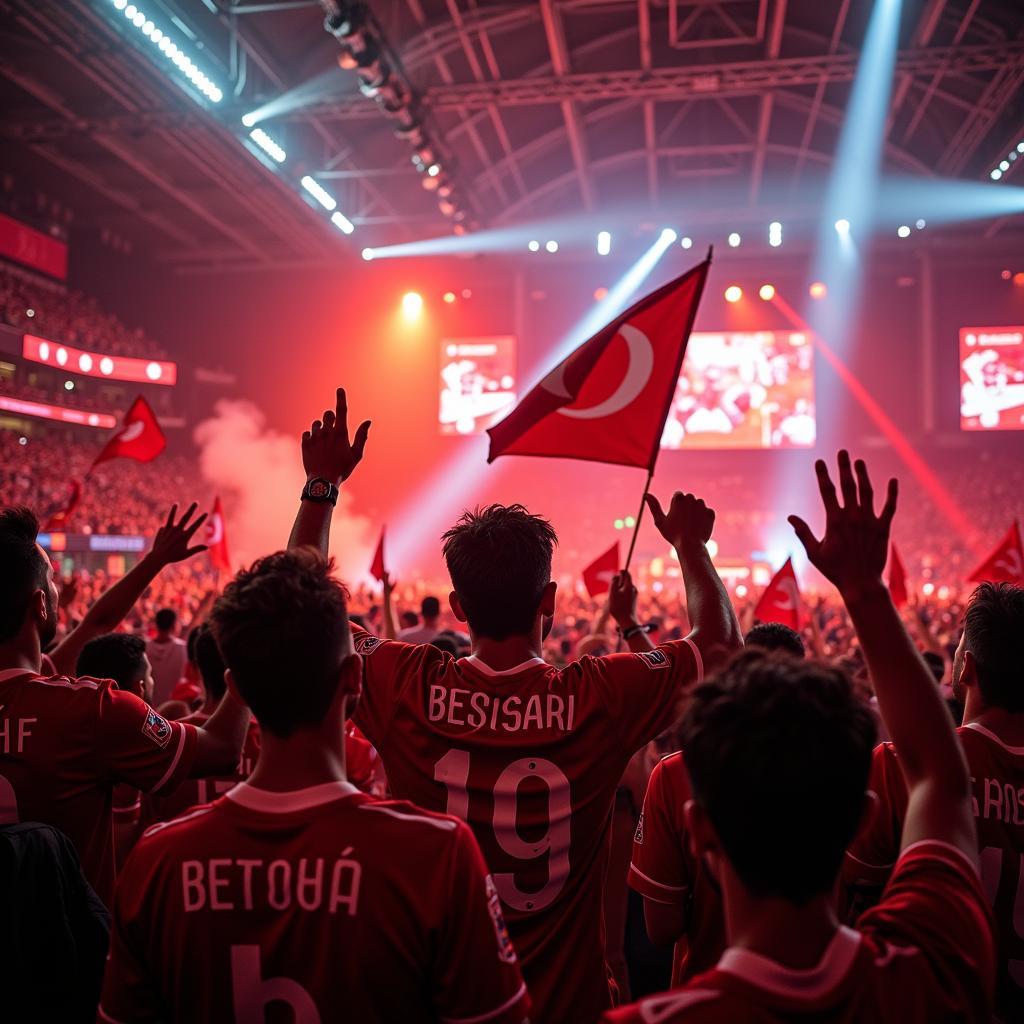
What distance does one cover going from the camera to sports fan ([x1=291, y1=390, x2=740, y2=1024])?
7.07 ft

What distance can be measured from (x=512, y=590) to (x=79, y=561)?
23.6 m

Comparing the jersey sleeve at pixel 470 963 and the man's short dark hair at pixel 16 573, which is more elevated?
the man's short dark hair at pixel 16 573

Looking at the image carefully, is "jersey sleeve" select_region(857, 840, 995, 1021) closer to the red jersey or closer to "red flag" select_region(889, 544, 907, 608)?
the red jersey

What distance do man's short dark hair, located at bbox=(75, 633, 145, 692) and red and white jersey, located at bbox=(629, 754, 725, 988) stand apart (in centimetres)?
217

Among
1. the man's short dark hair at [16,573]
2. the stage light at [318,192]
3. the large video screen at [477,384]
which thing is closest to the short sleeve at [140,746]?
the man's short dark hair at [16,573]

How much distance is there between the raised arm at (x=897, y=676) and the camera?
4.65ft

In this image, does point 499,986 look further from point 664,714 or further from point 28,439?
point 28,439

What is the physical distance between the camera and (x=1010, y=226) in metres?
25.6

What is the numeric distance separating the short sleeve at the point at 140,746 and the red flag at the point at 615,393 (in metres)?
1.64

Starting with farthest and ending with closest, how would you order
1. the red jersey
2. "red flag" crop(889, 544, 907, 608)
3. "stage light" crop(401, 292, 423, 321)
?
"stage light" crop(401, 292, 423, 321)
"red flag" crop(889, 544, 907, 608)
the red jersey

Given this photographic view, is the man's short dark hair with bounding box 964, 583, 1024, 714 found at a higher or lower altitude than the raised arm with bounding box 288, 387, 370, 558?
lower

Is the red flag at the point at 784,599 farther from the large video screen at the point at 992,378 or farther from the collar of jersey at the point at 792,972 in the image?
the large video screen at the point at 992,378

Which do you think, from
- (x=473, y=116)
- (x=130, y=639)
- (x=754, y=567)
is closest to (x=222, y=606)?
(x=130, y=639)

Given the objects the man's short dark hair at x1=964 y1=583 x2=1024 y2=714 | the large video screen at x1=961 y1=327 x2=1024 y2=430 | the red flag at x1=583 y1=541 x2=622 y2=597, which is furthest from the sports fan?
the large video screen at x1=961 y1=327 x2=1024 y2=430
